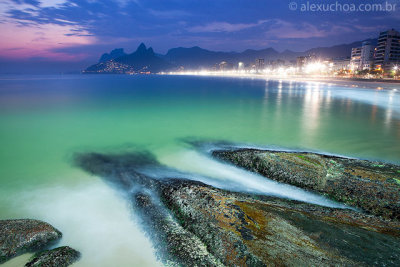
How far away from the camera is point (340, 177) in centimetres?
743

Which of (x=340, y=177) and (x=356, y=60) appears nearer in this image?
(x=340, y=177)

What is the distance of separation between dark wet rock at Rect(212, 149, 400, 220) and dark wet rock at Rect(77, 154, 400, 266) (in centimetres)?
76

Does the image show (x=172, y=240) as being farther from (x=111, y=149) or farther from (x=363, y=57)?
(x=363, y=57)

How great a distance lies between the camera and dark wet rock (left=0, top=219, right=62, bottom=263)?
16.2ft

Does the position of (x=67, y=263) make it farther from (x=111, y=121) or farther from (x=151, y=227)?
(x=111, y=121)

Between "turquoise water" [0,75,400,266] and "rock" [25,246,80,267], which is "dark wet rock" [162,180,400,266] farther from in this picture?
"rock" [25,246,80,267]

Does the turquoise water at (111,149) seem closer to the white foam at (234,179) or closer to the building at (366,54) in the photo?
the white foam at (234,179)

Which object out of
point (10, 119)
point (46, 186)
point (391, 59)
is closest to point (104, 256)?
point (46, 186)

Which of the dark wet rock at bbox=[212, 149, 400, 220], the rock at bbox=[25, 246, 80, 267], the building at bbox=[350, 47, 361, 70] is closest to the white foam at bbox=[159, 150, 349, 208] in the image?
the dark wet rock at bbox=[212, 149, 400, 220]

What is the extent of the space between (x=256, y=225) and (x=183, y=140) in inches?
402

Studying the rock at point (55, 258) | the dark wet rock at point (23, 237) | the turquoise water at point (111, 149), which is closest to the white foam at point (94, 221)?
the turquoise water at point (111, 149)

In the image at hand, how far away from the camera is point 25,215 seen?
6.73 m

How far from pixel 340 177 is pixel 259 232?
402cm

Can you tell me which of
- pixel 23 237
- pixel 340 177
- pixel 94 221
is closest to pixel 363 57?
pixel 340 177
